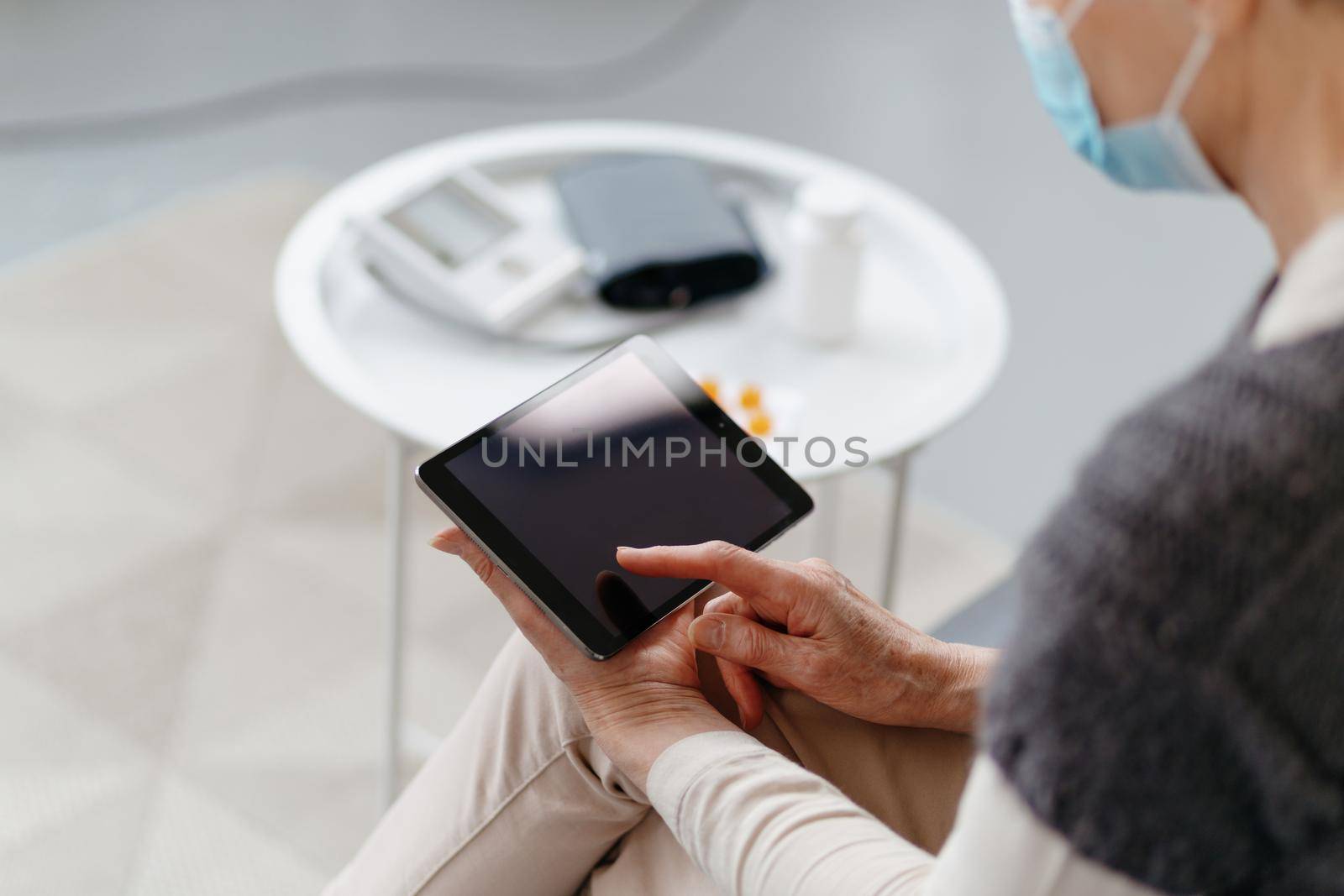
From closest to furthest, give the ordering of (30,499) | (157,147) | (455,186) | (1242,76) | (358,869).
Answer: (1242,76)
(358,869)
(455,186)
(30,499)
(157,147)

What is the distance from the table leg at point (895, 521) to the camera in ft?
3.92

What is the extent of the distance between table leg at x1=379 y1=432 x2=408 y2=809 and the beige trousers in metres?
0.36

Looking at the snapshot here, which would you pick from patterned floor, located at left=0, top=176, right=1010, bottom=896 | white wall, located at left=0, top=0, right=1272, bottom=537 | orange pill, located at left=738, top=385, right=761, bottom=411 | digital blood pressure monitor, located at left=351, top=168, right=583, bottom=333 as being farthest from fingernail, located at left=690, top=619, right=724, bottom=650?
white wall, located at left=0, top=0, right=1272, bottom=537

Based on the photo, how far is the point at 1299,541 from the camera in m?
0.49

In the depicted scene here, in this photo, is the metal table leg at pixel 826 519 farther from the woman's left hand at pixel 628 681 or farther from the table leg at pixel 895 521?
the woman's left hand at pixel 628 681

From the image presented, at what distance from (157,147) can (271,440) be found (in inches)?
29.9

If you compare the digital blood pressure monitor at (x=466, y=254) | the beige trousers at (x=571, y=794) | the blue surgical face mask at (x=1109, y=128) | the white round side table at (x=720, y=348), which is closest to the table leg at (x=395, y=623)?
the white round side table at (x=720, y=348)

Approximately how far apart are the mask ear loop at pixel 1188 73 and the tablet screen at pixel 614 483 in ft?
1.16

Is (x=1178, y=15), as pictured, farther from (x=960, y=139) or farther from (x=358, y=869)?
(x=960, y=139)

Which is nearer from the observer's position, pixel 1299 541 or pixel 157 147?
pixel 1299 541

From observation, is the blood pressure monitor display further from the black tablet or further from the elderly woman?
the elderly woman

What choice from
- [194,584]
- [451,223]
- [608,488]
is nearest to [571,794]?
[608,488]

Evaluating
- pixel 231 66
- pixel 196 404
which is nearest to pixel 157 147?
pixel 231 66

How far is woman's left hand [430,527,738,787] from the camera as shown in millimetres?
752
